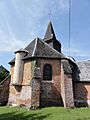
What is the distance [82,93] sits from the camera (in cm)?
2220

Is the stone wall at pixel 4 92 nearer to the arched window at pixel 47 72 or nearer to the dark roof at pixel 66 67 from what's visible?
the arched window at pixel 47 72

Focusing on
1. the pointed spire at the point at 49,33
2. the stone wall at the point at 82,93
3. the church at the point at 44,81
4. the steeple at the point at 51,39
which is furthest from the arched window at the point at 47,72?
the pointed spire at the point at 49,33

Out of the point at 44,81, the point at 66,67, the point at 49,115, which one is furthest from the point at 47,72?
the point at 49,115

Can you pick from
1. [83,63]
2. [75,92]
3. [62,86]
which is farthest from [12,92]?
[83,63]

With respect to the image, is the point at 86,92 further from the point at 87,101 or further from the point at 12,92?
the point at 12,92

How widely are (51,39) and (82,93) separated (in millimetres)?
10516

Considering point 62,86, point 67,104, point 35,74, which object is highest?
point 35,74

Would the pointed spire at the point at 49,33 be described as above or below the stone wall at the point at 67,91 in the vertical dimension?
above

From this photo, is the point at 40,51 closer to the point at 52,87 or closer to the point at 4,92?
the point at 52,87

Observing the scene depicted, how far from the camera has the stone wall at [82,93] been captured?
857 inches

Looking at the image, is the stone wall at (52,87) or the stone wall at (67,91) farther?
the stone wall at (52,87)

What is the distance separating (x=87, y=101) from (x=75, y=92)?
1.80 meters

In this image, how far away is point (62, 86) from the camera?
20609 millimetres

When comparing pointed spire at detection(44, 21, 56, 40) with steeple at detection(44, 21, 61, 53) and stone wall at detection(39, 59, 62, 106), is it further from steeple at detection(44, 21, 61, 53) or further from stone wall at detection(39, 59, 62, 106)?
stone wall at detection(39, 59, 62, 106)
